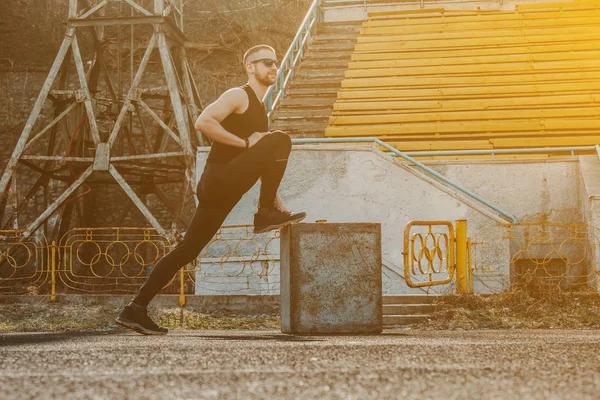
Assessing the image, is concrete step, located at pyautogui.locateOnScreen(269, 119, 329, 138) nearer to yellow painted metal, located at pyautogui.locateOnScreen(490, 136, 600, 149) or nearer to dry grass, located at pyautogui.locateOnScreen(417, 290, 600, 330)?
yellow painted metal, located at pyautogui.locateOnScreen(490, 136, 600, 149)

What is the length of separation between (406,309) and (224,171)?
493cm

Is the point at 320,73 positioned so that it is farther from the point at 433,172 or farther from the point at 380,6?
the point at 433,172

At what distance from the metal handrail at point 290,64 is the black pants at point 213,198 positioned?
817 centimetres

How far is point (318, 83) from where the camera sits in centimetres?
1739

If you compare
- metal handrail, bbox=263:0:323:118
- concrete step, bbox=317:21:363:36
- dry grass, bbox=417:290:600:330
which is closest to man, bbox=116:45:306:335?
dry grass, bbox=417:290:600:330

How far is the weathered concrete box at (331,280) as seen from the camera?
19.3 ft

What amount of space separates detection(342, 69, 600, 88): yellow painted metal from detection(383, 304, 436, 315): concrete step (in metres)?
7.55

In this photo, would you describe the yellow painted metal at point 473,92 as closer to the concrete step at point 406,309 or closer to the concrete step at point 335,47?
the concrete step at point 335,47

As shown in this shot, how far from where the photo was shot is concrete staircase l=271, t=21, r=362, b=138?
15.6 metres

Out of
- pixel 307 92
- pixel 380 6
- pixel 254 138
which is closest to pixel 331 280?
pixel 254 138

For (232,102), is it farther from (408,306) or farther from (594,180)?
(594,180)

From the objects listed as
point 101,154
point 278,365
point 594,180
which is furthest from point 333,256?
point 101,154

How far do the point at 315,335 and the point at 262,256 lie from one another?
21.3ft

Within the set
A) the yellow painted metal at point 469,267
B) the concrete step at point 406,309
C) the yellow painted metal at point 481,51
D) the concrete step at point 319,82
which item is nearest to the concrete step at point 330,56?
the yellow painted metal at point 481,51
